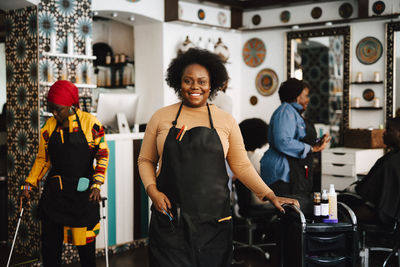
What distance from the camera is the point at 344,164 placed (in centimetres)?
560

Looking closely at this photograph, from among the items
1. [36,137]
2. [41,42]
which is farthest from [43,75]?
[36,137]

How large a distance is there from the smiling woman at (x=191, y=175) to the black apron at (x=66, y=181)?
3.02 ft

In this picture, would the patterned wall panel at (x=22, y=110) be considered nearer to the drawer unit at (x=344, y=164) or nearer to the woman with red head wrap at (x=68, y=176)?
the woman with red head wrap at (x=68, y=176)

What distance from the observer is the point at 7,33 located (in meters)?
4.24

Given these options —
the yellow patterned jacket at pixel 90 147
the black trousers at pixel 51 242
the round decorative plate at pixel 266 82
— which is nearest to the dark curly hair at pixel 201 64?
the yellow patterned jacket at pixel 90 147

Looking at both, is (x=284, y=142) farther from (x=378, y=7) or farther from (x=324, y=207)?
(x=378, y=7)

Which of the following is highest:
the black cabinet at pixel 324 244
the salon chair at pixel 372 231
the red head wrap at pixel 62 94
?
the red head wrap at pixel 62 94

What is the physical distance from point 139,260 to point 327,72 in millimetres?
3511

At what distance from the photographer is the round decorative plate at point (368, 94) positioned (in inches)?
234

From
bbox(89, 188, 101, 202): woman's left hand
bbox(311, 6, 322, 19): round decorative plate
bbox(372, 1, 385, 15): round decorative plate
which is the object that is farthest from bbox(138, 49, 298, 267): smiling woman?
bbox(311, 6, 322, 19): round decorative plate

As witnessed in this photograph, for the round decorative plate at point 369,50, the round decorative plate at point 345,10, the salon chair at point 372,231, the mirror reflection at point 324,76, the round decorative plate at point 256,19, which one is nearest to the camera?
the salon chair at point 372,231

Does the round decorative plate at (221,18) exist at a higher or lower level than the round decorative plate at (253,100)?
higher

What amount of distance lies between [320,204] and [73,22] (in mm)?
2596

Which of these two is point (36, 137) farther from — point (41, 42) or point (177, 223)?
point (177, 223)
